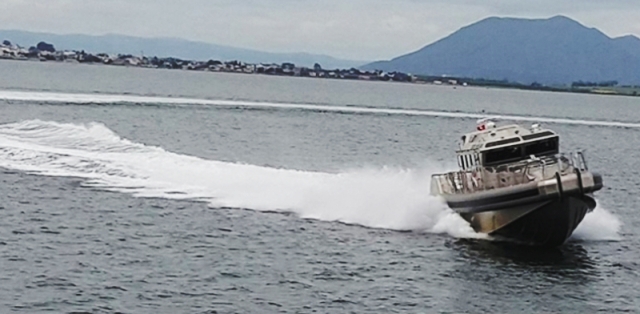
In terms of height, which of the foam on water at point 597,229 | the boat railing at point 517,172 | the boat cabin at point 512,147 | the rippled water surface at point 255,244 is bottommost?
the rippled water surface at point 255,244

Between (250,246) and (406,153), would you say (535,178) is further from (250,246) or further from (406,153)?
(406,153)

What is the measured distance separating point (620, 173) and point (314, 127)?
4119 cm

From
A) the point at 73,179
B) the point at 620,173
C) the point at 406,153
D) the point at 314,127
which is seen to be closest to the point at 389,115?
the point at 314,127

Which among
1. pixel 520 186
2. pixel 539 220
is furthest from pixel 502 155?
pixel 539 220

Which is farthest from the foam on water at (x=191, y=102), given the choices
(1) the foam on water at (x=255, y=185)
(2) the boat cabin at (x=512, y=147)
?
(2) the boat cabin at (x=512, y=147)

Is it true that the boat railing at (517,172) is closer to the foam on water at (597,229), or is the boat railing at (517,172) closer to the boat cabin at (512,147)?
the boat cabin at (512,147)

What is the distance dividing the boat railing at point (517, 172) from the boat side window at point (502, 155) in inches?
12.8

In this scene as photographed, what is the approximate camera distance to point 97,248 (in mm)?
34844

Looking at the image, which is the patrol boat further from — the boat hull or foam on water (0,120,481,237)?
foam on water (0,120,481,237)

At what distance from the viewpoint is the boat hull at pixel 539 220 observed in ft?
120

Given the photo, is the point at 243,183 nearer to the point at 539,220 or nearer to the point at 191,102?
the point at 539,220

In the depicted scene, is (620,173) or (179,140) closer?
(620,173)

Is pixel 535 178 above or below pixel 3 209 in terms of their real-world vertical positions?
above

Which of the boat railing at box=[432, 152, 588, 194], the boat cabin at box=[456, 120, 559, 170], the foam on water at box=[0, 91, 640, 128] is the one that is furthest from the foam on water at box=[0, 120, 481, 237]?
the foam on water at box=[0, 91, 640, 128]
